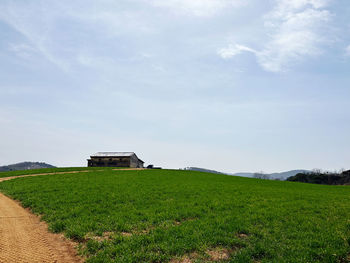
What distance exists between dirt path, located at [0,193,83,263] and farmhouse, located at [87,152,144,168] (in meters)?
72.3

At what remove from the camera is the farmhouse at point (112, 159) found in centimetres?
8469

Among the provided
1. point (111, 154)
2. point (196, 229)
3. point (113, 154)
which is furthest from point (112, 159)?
point (196, 229)

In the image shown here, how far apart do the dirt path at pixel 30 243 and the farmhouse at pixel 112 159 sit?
72.3 m

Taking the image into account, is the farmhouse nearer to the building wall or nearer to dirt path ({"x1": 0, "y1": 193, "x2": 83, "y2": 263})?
the building wall

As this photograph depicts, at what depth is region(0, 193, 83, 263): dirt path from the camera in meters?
8.14

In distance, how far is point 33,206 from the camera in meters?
15.6

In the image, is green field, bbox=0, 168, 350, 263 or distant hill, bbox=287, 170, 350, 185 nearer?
green field, bbox=0, 168, 350, 263

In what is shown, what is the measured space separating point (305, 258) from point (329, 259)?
919 mm

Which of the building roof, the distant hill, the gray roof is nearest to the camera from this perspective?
the building roof

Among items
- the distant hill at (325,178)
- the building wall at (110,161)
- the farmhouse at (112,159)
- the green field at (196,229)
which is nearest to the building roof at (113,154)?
the farmhouse at (112,159)

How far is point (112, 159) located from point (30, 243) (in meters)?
78.8

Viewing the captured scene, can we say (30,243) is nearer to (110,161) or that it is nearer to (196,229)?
(196,229)

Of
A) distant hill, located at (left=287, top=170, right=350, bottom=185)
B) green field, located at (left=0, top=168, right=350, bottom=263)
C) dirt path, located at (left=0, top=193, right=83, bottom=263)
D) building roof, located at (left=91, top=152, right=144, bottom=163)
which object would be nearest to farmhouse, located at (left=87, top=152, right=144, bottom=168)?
building roof, located at (left=91, top=152, right=144, bottom=163)

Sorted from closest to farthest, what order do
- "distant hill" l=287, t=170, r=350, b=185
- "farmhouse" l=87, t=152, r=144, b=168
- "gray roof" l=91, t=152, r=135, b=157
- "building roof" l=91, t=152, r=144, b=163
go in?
"farmhouse" l=87, t=152, r=144, b=168 < "building roof" l=91, t=152, r=144, b=163 < "gray roof" l=91, t=152, r=135, b=157 < "distant hill" l=287, t=170, r=350, b=185
